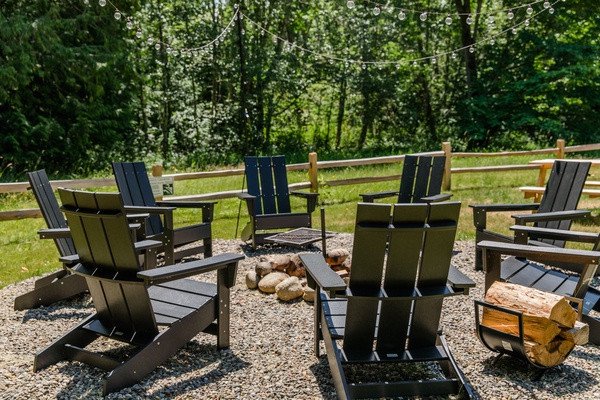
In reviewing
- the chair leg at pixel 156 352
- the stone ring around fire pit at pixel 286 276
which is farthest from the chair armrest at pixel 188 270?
the stone ring around fire pit at pixel 286 276

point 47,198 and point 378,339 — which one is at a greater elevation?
point 47,198

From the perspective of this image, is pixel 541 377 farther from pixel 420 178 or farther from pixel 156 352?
pixel 420 178

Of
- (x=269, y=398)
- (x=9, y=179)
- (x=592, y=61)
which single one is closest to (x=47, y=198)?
(x=269, y=398)

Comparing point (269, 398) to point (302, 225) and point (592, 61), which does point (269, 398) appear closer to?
point (302, 225)

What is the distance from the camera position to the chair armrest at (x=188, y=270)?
2.61 m

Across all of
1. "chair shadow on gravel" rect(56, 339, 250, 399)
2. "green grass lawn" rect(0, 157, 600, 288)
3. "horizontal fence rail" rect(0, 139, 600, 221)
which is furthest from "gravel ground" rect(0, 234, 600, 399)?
"horizontal fence rail" rect(0, 139, 600, 221)

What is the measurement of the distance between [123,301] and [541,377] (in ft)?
7.06

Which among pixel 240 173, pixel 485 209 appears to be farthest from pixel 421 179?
pixel 240 173

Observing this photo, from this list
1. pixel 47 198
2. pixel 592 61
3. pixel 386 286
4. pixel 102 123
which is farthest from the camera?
pixel 592 61

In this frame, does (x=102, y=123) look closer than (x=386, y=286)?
No

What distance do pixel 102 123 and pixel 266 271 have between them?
1026 cm

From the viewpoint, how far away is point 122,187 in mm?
4867

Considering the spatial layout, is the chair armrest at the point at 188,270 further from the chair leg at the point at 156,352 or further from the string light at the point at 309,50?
the string light at the point at 309,50

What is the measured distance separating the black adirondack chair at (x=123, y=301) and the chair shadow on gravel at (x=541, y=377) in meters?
1.49
